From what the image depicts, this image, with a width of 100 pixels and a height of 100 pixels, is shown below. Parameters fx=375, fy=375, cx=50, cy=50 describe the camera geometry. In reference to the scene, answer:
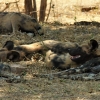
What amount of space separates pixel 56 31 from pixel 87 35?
79 cm

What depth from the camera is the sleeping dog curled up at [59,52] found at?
17.3 ft

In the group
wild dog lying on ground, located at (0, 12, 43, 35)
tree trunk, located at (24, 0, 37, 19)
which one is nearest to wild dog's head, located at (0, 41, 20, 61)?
wild dog lying on ground, located at (0, 12, 43, 35)

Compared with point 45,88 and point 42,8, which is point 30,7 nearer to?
point 42,8

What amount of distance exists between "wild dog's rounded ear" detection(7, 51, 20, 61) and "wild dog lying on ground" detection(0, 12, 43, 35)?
2.27 m

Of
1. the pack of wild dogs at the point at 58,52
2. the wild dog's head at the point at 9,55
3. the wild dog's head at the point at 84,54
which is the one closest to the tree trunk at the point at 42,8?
the pack of wild dogs at the point at 58,52

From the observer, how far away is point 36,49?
5922 millimetres

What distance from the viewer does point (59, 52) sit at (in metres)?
5.60

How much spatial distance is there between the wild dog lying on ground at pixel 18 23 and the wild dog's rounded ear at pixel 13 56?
2271 mm

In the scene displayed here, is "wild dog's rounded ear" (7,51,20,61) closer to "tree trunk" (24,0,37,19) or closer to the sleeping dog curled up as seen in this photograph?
the sleeping dog curled up

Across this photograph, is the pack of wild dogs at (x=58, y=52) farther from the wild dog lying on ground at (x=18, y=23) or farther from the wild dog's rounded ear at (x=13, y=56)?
the wild dog lying on ground at (x=18, y=23)

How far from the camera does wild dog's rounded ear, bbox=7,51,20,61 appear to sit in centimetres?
566

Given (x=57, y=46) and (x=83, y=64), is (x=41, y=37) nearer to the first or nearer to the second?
(x=57, y=46)

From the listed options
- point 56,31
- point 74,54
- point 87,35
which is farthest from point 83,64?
point 56,31

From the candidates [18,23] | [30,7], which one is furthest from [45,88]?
[30,7]
